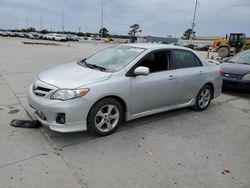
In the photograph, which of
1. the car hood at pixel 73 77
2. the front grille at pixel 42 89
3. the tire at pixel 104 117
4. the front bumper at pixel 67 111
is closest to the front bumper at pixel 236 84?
the tire at pixel 104 117

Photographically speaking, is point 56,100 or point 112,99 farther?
point 112,99

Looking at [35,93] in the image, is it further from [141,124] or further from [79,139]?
[141,124]

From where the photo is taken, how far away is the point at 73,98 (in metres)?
3.29

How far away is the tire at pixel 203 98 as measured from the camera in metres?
5.29

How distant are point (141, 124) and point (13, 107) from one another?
2.76m

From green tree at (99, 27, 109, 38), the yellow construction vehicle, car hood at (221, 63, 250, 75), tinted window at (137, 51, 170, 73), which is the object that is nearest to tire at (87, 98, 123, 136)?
tinted window at (137, 51, 170, 73)

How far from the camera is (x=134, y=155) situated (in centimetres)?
327

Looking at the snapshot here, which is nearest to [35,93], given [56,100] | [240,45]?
[56,100]

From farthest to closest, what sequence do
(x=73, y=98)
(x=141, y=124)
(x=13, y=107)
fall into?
1. (x=13, y=107)
2. (x=141, y=124)
3. (x=73, y=98)

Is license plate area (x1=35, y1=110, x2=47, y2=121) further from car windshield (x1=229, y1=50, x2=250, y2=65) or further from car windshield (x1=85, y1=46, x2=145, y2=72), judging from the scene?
car windshield (x1=229, y1=50, x2=250, y2=65)

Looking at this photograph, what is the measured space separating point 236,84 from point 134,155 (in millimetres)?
5112

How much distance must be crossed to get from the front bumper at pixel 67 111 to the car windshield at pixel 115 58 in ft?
2.97

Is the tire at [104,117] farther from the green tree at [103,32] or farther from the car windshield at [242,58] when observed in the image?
the green tree at [103,32]

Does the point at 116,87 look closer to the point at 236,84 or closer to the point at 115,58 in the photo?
the point at 115,58
